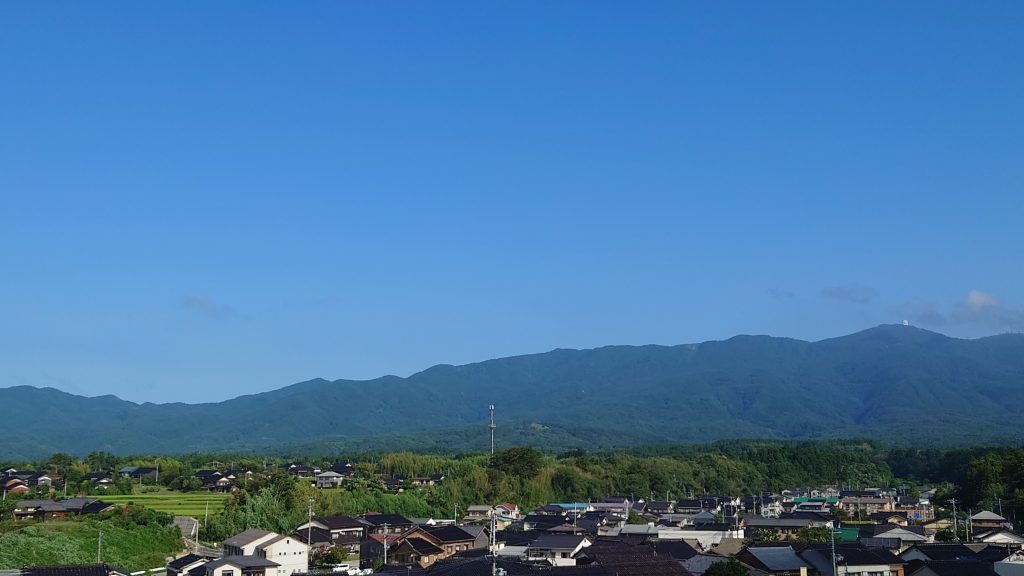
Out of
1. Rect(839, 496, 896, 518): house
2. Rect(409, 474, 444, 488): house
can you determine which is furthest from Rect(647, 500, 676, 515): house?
Rect(409, 474, 444, 488): house

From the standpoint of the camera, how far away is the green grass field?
111 feet

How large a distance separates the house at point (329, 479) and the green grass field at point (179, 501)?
573cm

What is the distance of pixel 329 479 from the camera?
156 feet

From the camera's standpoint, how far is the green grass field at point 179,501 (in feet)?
111

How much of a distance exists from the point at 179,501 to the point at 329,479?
37.0 feet

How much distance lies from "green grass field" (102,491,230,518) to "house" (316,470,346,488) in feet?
18.8

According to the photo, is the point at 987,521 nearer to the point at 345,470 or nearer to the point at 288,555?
the point at 288,555

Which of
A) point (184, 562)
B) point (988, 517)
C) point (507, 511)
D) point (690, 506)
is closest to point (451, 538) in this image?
point (184, 562)

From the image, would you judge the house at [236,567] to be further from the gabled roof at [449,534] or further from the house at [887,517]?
the house at [887,517]

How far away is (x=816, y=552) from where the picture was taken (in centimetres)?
2231

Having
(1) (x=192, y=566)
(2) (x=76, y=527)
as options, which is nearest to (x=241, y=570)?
(1) (x=192, y=566)

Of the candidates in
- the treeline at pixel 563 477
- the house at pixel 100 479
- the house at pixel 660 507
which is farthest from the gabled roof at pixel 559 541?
the house at pixel 100 479

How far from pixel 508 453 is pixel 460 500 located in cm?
593

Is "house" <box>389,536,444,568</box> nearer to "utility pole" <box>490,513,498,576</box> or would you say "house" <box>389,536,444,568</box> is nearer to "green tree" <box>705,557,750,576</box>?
"utility pole" <box>490,513,498,576</box>
